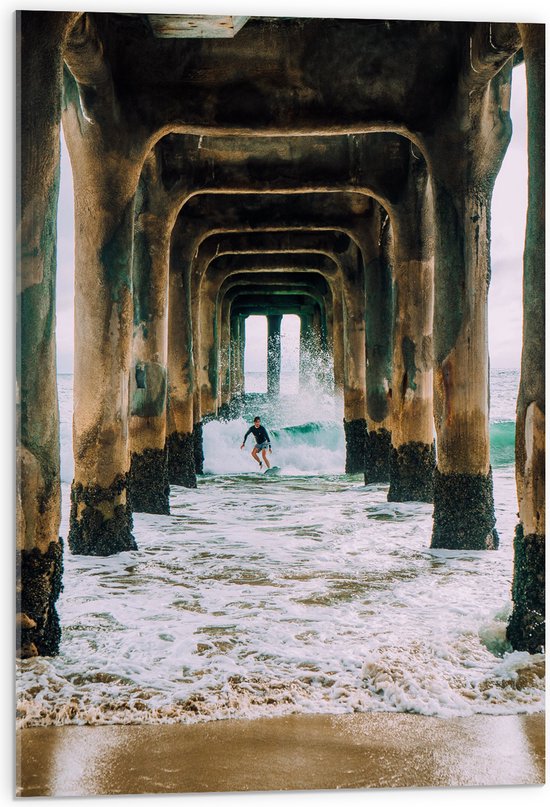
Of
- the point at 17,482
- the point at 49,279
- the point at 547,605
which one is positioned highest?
the point at 49,279

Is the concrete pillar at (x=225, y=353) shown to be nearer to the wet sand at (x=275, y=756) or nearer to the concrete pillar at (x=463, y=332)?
the concrete pillar at (x=463, y=332)

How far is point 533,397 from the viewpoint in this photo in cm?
405

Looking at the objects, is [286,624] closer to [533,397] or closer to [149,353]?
[533,397]

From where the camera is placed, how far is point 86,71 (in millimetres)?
5883

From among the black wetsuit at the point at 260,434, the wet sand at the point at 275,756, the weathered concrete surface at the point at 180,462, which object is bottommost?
the wet sand at the point at 275,756

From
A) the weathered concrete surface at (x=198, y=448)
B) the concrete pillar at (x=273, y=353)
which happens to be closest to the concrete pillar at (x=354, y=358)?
the weathered concrete surface at (x=198, y=448)

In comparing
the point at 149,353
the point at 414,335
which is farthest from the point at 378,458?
the point at 149,353

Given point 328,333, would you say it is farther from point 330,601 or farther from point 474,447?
point 330,601

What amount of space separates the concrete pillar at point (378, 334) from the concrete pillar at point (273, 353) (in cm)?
704

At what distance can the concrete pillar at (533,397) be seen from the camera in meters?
4.07

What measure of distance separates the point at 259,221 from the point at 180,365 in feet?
7.12

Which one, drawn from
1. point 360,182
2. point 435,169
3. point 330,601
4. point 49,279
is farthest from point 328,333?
point 49,279

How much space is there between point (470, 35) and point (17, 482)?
411 cm

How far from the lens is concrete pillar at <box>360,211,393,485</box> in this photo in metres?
11.3
